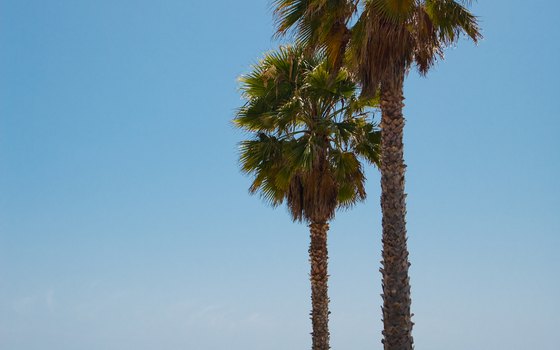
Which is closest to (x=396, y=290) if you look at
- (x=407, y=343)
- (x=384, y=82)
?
(x=407, y=343)

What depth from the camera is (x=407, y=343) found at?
48.1 ft

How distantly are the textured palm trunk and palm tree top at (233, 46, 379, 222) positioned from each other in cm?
512

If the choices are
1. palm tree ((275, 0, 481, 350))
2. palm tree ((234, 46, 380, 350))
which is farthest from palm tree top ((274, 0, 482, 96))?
palm tree ((234, 46, 380, 350))

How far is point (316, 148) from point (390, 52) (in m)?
5.55

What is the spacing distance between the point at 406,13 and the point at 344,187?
7231mm

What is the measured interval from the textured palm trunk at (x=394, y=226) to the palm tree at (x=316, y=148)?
16.7 feet

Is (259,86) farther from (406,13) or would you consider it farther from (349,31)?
(406,13)

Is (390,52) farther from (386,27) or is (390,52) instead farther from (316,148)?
(316,148)

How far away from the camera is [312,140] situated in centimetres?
2098

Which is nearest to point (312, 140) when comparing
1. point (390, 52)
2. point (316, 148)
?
point (316, 148)

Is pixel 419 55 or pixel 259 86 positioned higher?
pixel 259 86

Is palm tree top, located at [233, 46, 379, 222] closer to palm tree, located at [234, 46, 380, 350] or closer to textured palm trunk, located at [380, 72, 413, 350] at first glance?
palm tree, located at [234, 46, 380, 350]

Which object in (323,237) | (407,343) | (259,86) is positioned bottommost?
(407,343)

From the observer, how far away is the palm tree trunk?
69.3ft
